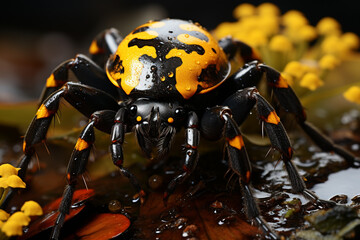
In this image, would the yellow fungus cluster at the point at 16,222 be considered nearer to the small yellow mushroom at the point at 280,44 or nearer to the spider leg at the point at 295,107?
the spider leg at the point at 295,107

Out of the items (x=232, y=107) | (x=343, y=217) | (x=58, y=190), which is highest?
(x=232, y=107)

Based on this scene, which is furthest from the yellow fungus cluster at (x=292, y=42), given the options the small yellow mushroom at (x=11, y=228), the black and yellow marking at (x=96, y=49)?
the small yellow mushroom at (x=11, y=228)

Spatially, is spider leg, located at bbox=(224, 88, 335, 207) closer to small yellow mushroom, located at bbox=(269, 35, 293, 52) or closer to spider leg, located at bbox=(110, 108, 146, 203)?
spider leg, located at bbox=(110, 108, 146, 203)

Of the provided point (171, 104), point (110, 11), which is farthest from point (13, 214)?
point (110, 11)

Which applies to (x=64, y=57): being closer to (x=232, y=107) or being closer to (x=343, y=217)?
(x=232, y=107)

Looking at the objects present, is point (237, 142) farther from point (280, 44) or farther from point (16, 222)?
point (280, 44)

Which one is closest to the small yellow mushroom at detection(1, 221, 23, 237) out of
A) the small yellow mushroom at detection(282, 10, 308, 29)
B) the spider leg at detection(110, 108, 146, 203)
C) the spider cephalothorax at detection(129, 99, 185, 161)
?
the spider leg at detection(110, 108, 146, 203)

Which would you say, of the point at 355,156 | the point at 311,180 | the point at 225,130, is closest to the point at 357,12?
the point at 355,156

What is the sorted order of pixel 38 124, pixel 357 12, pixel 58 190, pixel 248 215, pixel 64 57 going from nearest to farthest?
pixel 248 215 < pixel 38 124 < pixel 58 190 < pixel 64 57 < pixel 357 12
